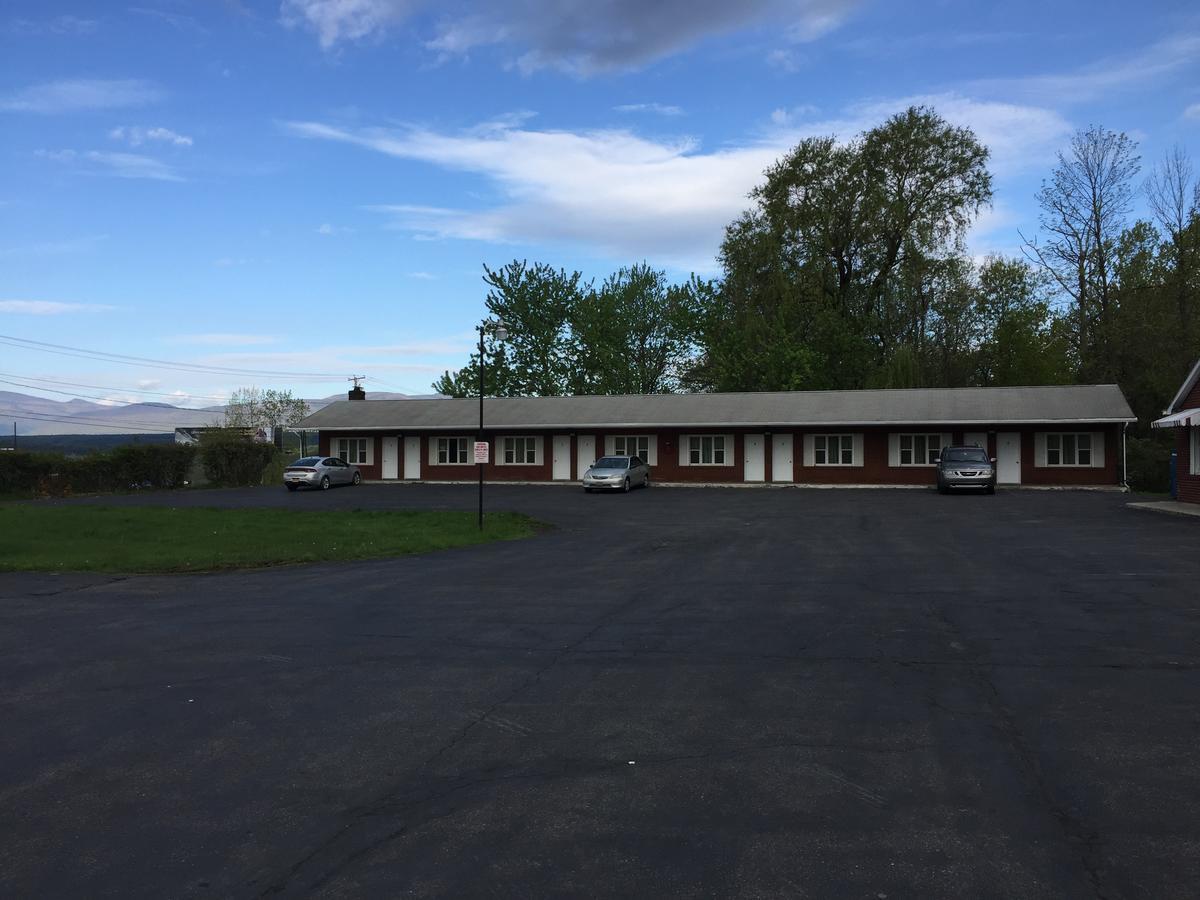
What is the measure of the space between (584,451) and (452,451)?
7.48 metres

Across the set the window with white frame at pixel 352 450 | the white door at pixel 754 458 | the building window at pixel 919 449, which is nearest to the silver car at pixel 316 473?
the window with white frame at pixel 352 450

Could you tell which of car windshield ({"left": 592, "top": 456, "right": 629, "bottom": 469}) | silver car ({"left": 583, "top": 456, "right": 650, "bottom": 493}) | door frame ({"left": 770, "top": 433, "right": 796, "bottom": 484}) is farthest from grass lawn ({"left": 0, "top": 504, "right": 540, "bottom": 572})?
door frame ({"left": 770, "top": 433, "right": 796, "bottom": 484})

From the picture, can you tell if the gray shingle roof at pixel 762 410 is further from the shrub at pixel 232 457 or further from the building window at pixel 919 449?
the shrub at pixel 232 457

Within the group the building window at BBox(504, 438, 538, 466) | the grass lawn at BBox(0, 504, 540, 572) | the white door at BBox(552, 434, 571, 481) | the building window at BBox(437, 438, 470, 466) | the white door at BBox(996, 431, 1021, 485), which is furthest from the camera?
the building window at BBox(437, 438, 470, 466)

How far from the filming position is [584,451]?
4441 cm

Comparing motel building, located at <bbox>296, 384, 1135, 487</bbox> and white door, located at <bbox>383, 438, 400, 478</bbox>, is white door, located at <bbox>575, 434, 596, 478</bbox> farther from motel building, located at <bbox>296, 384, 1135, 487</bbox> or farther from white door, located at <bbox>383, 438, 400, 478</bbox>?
white door, located at <bbox>383, 438, 400, 478</bbox>

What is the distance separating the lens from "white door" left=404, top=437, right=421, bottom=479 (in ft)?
156

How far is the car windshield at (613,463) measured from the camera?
125 ft

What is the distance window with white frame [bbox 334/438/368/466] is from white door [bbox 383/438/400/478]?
4.25 feet

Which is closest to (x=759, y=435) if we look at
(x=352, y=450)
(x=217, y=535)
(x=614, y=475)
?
(x=614, y=475)

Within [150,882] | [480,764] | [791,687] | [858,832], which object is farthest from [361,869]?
[791,687]

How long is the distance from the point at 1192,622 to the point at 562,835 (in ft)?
27.2

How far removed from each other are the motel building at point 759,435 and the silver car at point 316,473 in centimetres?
433

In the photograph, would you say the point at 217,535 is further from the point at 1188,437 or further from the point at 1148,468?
the point at 1148,468
